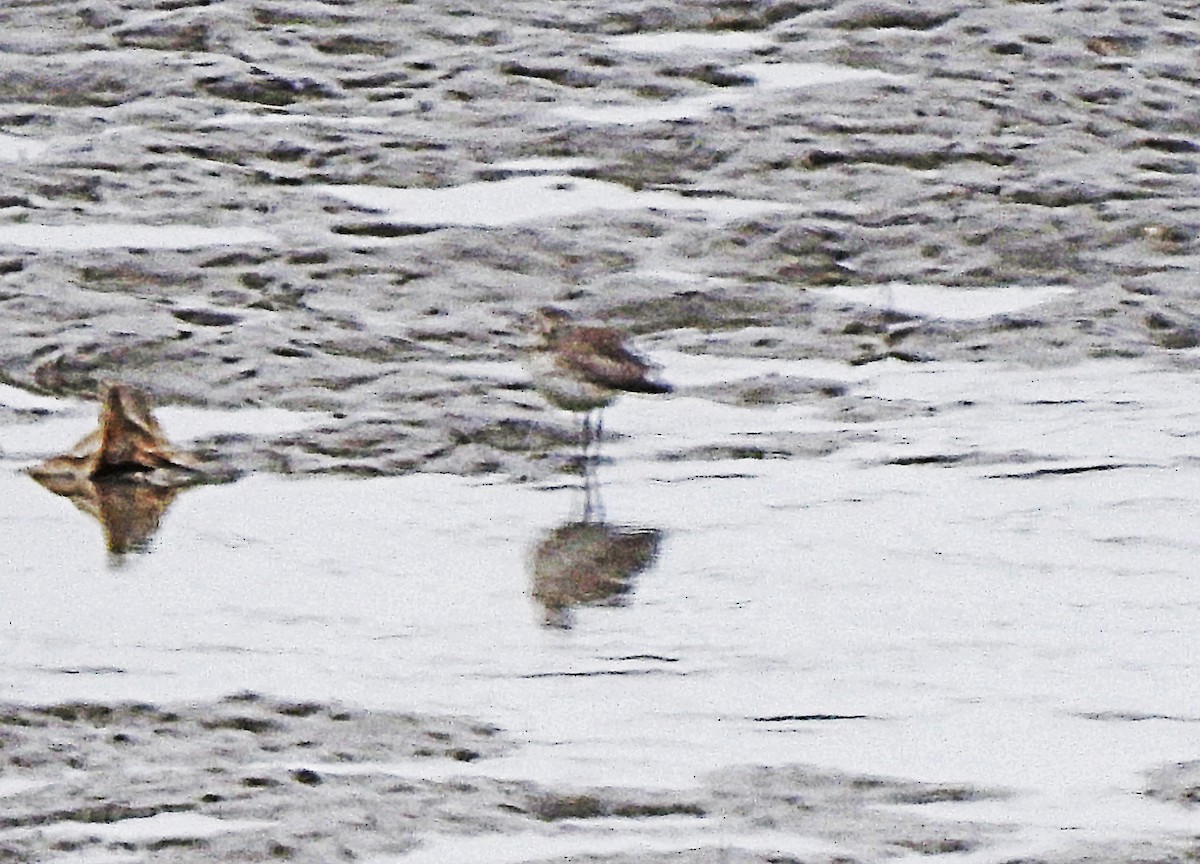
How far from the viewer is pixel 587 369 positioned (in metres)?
7.08

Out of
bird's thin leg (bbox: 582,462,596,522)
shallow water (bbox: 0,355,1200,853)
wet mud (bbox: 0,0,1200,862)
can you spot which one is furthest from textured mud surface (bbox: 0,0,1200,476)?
shallow water (bbox: 0,355,1200,853)

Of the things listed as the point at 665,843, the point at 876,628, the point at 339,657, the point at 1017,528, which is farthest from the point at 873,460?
the point at 665,843

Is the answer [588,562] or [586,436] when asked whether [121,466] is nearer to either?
[586,436]

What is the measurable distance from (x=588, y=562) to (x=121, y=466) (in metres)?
1.44

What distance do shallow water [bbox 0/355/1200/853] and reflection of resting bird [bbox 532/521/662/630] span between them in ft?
0.15

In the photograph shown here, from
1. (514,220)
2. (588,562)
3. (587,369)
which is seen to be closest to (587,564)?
(588,562)

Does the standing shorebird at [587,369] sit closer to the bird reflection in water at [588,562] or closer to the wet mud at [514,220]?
the wet mud at [514,220]

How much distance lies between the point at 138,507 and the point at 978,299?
9.89ft

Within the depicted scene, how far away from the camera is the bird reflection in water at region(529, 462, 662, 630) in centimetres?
622

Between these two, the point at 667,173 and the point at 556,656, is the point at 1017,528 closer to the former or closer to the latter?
the point at 556,656

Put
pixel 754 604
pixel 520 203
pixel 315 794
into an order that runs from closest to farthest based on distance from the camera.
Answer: pixel 315 794 < pixel 754 604 < pixel 520 203

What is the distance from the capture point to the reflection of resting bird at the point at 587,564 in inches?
245

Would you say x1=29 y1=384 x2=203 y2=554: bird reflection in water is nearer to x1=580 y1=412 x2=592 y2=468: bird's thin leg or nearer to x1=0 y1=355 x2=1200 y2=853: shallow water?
x1=0 y1=355 x2=1200 y2=853: shallow water

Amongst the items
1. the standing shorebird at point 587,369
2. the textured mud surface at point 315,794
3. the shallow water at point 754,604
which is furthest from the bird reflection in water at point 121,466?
the textured mud surface at point 315,794
